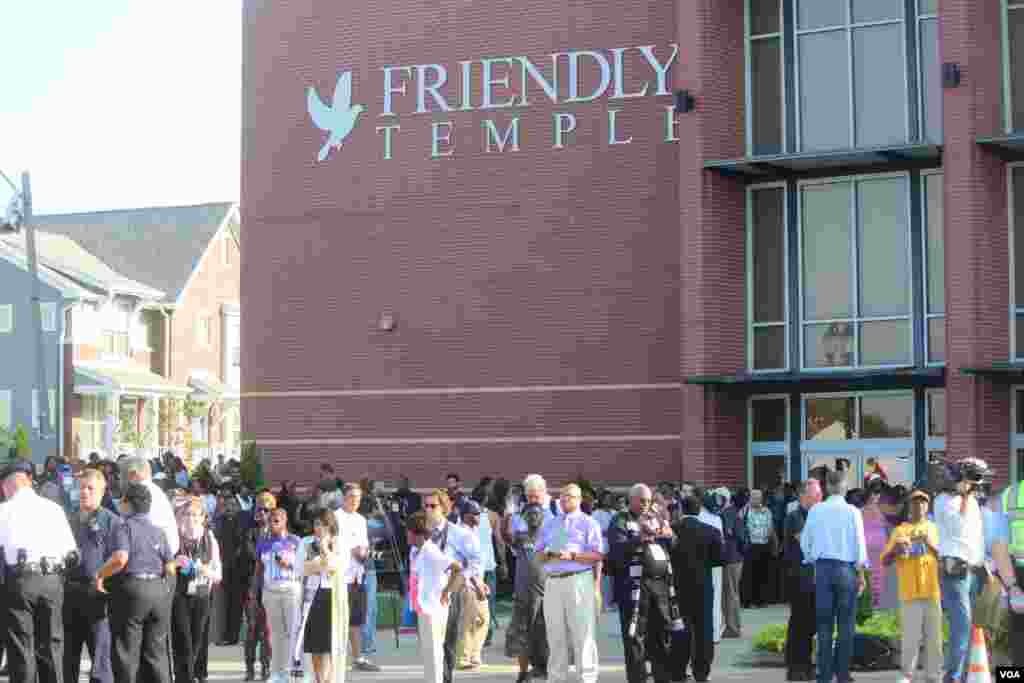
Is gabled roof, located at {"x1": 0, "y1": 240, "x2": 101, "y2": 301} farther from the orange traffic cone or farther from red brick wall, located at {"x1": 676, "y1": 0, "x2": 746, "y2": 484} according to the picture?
the orange traffic cone

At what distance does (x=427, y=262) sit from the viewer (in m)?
35.3

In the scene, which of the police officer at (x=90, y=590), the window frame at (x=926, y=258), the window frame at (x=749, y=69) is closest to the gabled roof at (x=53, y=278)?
the window frame at (x=749, y=69)

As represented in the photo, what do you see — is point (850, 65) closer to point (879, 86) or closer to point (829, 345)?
point (879, 86)

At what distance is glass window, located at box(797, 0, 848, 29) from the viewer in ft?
101

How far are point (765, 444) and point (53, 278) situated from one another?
33385mm

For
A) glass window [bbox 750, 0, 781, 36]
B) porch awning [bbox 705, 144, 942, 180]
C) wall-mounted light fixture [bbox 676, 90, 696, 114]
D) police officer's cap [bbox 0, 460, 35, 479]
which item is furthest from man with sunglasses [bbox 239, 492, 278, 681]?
glass window [bbox 750, 0, 781, 36]

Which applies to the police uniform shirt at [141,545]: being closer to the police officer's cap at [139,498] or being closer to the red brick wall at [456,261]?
the police officer's cap at [139,498]

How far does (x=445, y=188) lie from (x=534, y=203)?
204 cm

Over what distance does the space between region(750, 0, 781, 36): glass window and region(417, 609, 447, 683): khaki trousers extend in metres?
18.4

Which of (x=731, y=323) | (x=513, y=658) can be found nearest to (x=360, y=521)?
(x=513, y=658)

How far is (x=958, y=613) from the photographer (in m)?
15.5

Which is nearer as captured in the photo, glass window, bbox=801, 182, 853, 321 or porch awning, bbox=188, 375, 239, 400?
glass window, bbox=801, 182, 853, 321

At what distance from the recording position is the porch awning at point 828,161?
29094 mm

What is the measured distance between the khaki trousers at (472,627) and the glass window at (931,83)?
47.0ft
